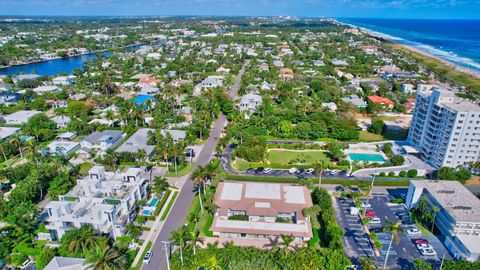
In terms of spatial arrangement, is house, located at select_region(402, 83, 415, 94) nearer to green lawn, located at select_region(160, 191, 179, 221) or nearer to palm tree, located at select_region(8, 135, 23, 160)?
green lawn, located at select_region(160, 191, 179, 221)

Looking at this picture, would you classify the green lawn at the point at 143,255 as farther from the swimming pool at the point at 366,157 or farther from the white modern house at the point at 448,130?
the white modern house at the point at 448,130

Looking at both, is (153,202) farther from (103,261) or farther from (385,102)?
(385,102)

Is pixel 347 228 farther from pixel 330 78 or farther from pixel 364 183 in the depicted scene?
pixel 330 78

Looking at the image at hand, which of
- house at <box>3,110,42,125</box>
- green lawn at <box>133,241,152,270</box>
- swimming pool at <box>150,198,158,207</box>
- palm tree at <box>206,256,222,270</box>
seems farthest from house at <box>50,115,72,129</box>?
palm tree at <box>206,256,222,270</box>

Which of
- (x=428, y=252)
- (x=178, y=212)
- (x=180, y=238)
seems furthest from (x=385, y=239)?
(x=178, y=212)

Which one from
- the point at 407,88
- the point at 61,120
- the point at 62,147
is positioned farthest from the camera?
the point at 407,88

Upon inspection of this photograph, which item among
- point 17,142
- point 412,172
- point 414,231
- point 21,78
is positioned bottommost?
point 414,231
